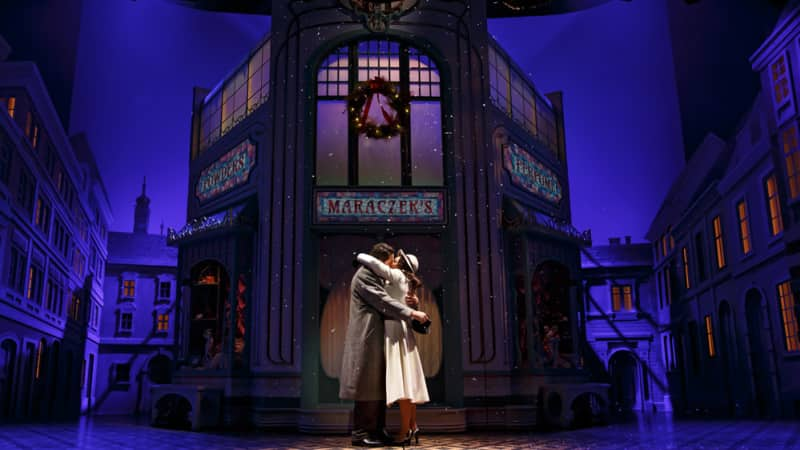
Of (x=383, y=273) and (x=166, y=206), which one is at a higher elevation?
(x=166, y=206)

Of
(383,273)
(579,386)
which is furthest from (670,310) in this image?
(383,273)

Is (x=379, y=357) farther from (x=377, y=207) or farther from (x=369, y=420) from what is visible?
(x=377, y=207)

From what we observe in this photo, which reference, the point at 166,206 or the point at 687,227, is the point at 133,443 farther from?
the point at 687,227

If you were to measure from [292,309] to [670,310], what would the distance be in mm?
7153

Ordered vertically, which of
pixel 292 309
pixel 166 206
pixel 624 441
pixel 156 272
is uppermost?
pixel 166 206

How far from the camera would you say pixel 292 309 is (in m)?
9.52

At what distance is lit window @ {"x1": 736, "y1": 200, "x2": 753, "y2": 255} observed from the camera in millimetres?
11000

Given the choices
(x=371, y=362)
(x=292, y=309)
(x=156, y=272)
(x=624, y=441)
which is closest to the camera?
(x=371, y=362)

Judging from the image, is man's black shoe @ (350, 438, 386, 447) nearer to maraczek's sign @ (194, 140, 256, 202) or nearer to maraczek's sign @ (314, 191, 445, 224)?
maraczek's sign @ (314, 191, 445, 224)

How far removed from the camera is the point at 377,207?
→ 9.81 metres

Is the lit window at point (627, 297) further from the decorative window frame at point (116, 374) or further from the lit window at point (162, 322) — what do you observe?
the decorative window frame at point (116, 374)

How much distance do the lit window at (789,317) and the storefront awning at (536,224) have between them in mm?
3123

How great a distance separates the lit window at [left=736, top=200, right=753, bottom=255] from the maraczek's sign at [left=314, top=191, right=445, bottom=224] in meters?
5.35

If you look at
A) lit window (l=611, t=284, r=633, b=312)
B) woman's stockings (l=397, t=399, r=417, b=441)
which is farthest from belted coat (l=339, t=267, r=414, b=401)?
lit window (l=611, t=284, r=633, b=312)
